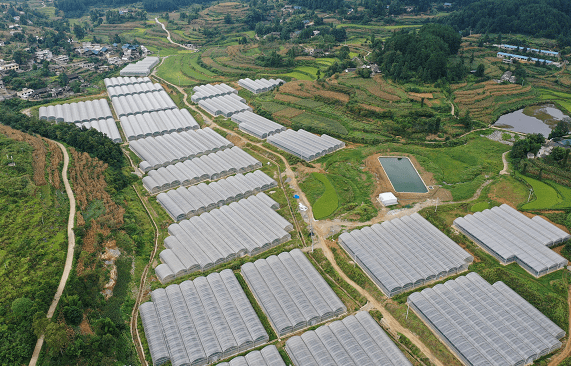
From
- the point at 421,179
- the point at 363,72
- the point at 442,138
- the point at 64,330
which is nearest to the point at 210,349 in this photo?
the point at 64,330

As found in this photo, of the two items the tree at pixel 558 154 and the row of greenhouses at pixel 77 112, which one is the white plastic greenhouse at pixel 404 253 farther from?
the row of greenhouses at pixel 77 112

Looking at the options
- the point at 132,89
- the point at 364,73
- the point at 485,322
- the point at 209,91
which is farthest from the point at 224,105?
the point at 485,322

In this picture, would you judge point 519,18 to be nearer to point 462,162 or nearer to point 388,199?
point 462,162

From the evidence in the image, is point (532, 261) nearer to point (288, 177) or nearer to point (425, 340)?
point (425, 340)

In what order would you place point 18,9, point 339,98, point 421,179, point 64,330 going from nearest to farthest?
point 64,330, point 421,179, point 339,98, point 18,9

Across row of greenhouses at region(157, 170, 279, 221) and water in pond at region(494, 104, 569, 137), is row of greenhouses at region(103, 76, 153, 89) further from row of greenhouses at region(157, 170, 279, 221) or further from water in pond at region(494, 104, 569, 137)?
water in pond at region(494, 104, 569, 137)

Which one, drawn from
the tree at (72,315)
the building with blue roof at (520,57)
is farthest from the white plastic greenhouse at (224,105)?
the building with blue roof at (520,57)

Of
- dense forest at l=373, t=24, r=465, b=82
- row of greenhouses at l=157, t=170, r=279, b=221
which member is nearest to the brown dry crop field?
row of greenhouses at l=157, t=170, r=279, b=221

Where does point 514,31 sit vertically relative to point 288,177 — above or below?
above
